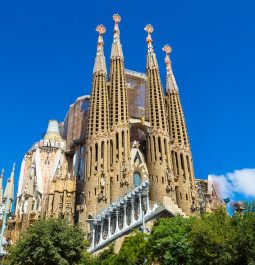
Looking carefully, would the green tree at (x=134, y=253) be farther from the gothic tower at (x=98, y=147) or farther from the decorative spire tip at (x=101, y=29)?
the decorative spire tip at (x=101, y=29)

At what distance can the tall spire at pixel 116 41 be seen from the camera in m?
52.7

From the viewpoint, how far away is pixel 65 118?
197 feet

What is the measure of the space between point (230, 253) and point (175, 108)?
34.1m

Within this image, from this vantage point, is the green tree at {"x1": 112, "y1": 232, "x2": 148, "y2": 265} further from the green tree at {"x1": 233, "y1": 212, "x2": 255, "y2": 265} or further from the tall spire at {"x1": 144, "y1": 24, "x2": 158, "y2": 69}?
the tall spire at {"x1": 144, "y1": 24, "x2": 158, "y2": 69}

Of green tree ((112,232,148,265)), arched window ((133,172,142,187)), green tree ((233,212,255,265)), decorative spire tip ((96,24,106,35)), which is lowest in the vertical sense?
green tree ((233,212,255,265))

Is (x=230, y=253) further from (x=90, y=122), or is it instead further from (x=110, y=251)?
(x=90, y=122)

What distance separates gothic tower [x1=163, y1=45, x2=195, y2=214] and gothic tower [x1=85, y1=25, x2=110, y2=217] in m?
8.44

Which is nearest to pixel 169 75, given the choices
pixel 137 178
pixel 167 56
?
pixel 167 56

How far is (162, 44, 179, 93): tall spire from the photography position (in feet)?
178

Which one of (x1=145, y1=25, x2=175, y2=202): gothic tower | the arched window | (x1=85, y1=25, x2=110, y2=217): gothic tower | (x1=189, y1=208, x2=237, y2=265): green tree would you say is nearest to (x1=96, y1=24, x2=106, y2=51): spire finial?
(x1=85, y1=25, x2=110, y2=217): gothic tower

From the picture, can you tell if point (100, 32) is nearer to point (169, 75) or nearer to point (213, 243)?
point (169, 75)

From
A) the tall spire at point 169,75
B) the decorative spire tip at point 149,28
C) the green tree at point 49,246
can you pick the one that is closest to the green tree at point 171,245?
the green tree at point 49,246

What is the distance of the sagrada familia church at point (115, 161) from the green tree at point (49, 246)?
10.1 m

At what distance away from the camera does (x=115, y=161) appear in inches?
1698
